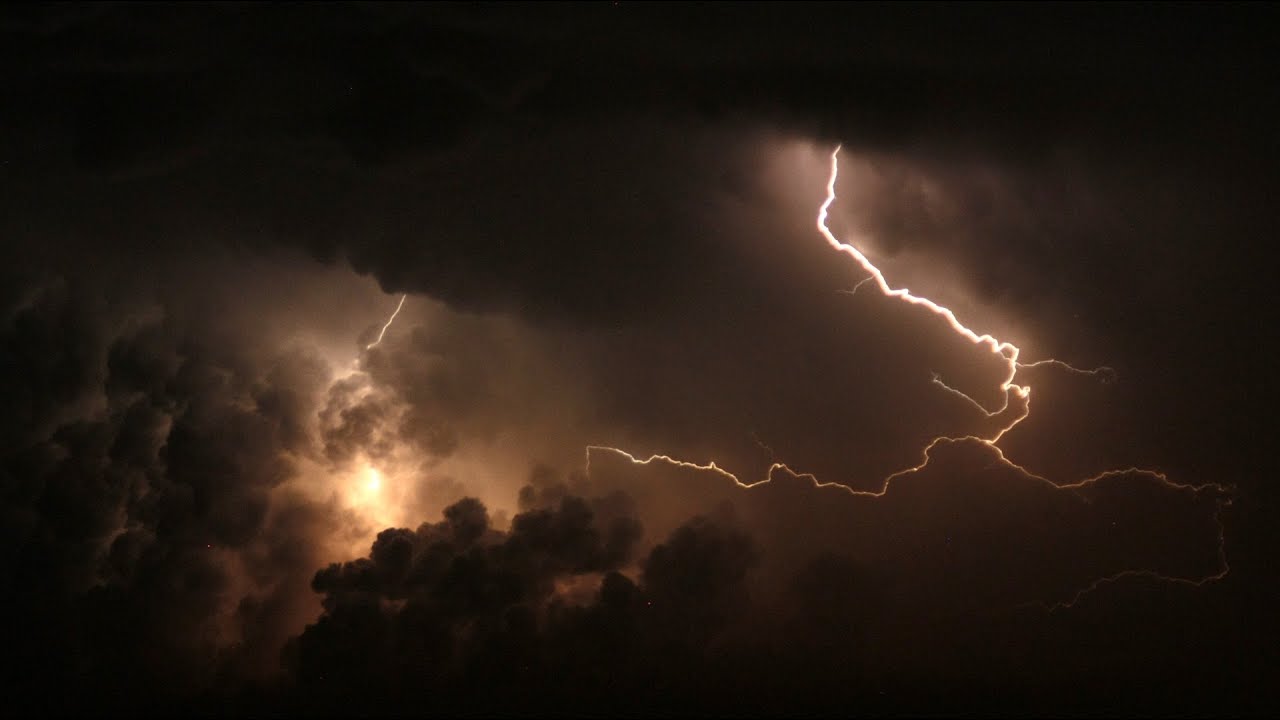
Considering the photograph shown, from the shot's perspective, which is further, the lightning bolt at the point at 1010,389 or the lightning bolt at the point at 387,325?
the lightning bolt at the point at 387,325

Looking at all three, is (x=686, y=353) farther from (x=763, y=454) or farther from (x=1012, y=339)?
(x=1012, y=339)

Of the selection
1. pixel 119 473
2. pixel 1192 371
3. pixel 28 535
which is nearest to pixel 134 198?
pixel 119 473

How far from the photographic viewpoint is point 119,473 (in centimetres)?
1032

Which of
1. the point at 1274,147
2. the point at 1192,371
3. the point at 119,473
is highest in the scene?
the point at 1274,147

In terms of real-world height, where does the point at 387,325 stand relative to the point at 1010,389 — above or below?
above

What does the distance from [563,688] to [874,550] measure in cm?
453

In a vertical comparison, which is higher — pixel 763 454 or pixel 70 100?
pixel 70 100

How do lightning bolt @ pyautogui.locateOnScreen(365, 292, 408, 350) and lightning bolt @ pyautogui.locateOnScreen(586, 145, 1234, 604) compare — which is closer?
lightning bolt @ pyautogui.locateOnScreen(586, 145, 1234, 604)

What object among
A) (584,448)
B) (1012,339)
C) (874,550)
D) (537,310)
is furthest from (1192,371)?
(537,310)

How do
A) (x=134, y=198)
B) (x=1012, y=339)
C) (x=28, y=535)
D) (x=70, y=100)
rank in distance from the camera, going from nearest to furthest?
(x=70, y=100) < (x=1012, y=339) < (x=134, y=198) < (x=28, y=535)

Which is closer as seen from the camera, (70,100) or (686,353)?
(70,100)

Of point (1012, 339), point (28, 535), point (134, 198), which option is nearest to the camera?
point (1012, 339)

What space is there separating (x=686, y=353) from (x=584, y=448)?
1.97 m

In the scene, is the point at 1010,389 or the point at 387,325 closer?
the point at 1010,389
